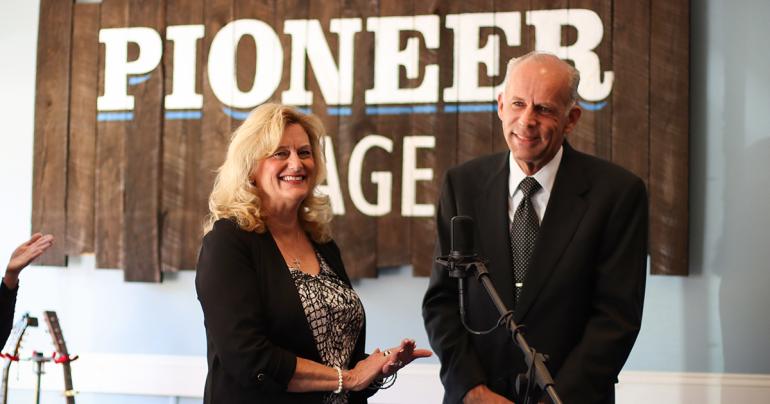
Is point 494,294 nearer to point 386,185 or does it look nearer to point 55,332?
point 386,185

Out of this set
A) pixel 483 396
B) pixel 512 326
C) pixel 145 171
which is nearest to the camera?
pixel 512 326

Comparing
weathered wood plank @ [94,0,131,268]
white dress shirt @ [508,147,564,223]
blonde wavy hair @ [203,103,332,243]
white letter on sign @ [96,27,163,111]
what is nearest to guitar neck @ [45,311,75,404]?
weathered wood plank @ [94,0,131,268]

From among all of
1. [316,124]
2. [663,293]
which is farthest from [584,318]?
[663,293]

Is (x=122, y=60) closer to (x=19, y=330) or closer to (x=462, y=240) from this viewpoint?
(x=19, y=330)

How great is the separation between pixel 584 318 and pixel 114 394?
2446 mm

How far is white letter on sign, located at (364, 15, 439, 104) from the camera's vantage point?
3.54 meters

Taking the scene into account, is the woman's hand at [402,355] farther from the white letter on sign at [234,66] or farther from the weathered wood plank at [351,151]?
the white letter on sign at [234,66]

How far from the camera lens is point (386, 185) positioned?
3.55 metres

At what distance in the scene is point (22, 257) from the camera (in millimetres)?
3135

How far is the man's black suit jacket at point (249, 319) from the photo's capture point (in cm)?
213

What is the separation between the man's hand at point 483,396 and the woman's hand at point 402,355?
0.18 metres

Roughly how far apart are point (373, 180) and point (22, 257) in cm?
137

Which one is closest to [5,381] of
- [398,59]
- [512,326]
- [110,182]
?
[110,182]

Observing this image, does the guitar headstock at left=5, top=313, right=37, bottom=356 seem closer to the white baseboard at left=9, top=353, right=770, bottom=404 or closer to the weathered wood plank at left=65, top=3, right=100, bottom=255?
the white baseboard at left=9, top=353, right=770, bottom=404
